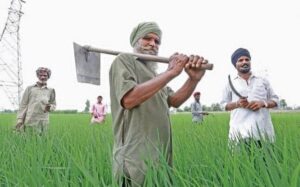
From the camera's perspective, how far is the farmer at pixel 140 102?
1.62 metres

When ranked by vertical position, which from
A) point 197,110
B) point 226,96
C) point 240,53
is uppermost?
point 240,53

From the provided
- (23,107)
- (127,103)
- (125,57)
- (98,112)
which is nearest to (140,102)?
(127,103)

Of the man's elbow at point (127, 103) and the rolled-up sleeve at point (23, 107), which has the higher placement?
the rolled-up sleeve at point (23, 107)

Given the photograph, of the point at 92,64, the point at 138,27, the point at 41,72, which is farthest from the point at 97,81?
the point at 41,72

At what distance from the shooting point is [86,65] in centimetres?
196

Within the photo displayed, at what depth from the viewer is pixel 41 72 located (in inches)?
181

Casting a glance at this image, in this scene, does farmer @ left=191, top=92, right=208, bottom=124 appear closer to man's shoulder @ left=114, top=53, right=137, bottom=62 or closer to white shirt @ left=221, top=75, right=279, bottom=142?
white shirt @ left=221, top=75, right=279, bottom=142

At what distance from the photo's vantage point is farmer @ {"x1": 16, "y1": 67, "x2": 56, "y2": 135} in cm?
464

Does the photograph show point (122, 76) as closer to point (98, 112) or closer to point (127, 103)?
A: point (127, 103)

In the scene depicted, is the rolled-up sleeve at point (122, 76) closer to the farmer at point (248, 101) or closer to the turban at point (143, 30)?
the turban at point (143, 30)

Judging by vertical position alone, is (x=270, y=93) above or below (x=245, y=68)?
below

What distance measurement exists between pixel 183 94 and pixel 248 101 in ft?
3.79

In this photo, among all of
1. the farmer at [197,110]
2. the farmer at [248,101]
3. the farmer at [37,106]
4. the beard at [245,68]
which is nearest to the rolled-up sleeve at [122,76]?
the farmer at [248,101]

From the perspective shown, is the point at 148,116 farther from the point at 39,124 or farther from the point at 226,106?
the point at 39,124
